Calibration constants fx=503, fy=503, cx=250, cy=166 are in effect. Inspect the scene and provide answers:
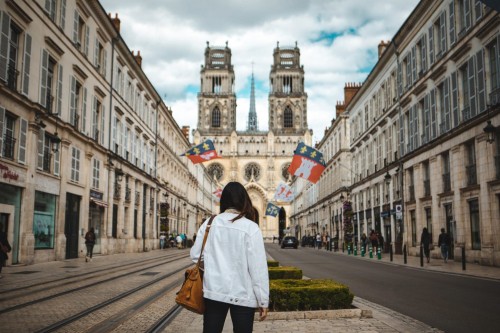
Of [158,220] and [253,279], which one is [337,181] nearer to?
[158,220]

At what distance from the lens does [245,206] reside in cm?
409

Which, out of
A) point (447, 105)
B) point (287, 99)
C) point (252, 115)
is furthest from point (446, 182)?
point (252, 115)

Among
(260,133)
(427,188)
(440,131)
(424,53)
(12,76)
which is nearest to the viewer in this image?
(12,76)

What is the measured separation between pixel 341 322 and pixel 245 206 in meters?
4.12

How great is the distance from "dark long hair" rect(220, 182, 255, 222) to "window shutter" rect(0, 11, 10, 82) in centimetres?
1660

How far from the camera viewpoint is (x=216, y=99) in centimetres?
11000

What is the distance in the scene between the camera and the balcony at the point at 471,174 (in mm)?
22750

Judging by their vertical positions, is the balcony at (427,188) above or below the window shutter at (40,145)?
below

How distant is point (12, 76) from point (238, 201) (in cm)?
1799

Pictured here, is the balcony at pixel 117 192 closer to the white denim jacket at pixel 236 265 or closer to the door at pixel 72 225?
the door at pixel 72 225

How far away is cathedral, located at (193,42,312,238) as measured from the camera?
A: 104375 mm

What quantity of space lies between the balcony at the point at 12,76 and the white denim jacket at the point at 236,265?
17.4m

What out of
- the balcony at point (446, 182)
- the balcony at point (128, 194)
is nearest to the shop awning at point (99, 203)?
the balcony at point (128, 194)

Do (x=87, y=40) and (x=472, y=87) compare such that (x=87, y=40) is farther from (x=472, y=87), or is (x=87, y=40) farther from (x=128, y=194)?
(x=472, y=87)
